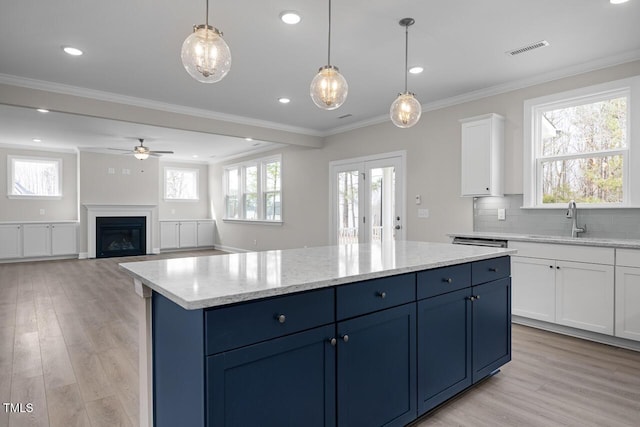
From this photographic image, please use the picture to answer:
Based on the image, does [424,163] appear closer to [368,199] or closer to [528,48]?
[368,199]

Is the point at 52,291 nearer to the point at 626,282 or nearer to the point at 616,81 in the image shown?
the point at 626,282

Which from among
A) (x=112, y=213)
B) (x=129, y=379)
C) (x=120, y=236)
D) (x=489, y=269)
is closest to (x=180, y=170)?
(x=112, y=213)

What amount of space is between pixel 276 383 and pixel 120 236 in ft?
29.5

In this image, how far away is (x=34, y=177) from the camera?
333 inches

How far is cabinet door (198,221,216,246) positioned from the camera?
411 inches

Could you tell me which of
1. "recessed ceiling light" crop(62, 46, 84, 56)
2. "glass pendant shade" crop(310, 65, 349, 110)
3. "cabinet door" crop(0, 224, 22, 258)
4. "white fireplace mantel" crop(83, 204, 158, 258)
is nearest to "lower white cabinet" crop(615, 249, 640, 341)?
"glass pendant shade" crop(310, 65, 349, 110)

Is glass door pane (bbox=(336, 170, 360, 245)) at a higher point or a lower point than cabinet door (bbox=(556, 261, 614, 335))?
higher

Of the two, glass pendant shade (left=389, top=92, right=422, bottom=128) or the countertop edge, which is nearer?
the countertop edge

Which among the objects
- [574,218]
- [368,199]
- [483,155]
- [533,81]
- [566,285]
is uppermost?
[533,81]

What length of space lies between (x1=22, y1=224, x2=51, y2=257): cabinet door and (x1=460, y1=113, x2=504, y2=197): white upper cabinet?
869 cm

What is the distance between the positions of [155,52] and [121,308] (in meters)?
2.86

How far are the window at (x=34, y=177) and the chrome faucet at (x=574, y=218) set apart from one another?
Result: 33.3 feet

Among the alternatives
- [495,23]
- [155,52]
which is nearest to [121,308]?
[155,52]

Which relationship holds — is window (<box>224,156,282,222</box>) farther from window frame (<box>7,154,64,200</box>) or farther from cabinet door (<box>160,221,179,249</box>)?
window frame (<box>7,154,64,200</box>)
